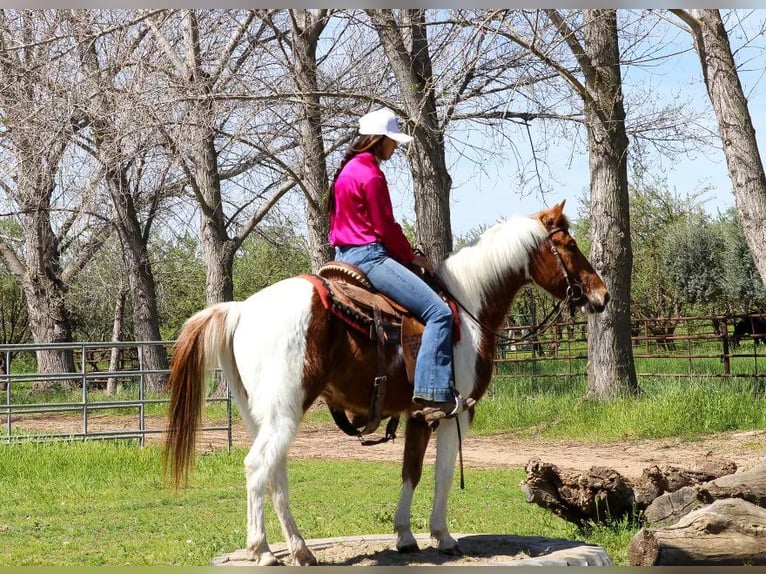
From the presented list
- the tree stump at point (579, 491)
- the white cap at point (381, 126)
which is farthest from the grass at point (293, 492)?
the white cap at point (381, 126)

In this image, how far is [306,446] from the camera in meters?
14.8

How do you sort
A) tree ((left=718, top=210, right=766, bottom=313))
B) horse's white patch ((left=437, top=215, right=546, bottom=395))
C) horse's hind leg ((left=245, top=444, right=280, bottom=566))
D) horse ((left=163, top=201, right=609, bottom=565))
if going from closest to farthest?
1. horse's hind leg ((left=245, top=444, right=280, bottom=566))
2. horse ((left=163, top=201, right=609, bottom=565))
3. horse's white patch ((left=437, top=215, right=546, bottom=395))
4. tree ((left=718, top=210, right=766, bottom=313))

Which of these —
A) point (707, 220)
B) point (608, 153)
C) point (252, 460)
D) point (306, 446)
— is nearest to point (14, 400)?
point (306, 446)

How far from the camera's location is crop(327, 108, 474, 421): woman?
586 centimetres

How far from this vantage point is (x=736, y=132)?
1196 cm

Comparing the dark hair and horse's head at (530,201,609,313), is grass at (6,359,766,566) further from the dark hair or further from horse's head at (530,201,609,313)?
the dark hair

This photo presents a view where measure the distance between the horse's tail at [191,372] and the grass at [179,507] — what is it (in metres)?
1.33

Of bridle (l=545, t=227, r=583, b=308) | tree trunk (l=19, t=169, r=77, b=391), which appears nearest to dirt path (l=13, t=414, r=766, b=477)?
bridle (l=545, t=227, r=583, b=308)

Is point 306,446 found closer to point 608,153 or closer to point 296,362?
point 608,153

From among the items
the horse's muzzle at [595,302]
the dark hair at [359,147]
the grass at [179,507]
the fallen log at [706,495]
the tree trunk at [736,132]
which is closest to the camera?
the dark hair at [359,147]

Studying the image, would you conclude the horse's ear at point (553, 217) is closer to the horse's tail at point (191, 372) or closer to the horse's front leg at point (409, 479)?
the horse's front leg at point (409, 479)

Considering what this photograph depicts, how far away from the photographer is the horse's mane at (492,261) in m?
6.32

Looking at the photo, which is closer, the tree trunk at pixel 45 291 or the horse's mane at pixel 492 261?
the horse's mane at pixel 492 261

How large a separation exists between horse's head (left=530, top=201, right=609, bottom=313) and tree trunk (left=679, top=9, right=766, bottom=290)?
6250mm
